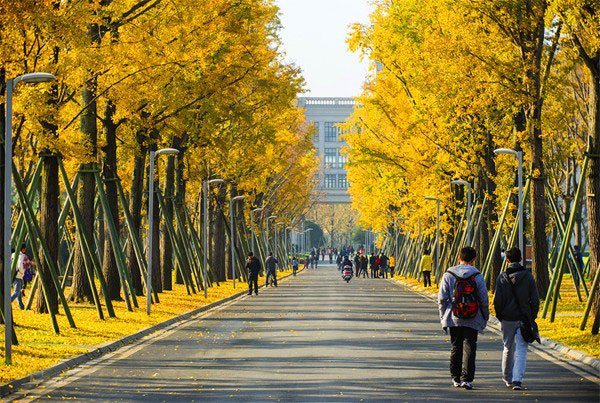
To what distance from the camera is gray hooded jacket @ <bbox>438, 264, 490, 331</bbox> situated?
13289 millimetres

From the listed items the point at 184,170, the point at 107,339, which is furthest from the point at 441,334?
the point at 184,170

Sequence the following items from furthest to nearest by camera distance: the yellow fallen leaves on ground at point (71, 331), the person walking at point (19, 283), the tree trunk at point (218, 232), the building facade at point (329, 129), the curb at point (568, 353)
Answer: the building facade at point (329, 129), the tree trunk at point (218, 232), the person walking at point (19, 283), the curb at point (568, 353), the yellow fallen leaves on ground at point (71, 331)

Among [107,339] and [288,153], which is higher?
[288,153]

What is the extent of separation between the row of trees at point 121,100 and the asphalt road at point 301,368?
4.15 meters

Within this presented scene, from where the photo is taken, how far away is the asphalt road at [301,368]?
1262 cm

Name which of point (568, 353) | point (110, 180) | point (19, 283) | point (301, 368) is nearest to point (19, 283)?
point (19, 283)

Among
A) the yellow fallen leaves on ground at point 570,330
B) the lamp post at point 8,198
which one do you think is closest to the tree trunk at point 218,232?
the yellow fallen leaves on ground at point 570,330

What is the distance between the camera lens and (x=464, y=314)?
522 inches

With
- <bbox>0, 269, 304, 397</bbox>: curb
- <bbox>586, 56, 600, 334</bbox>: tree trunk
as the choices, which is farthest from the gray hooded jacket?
<bbox>586, 56, 600, 334</bbox>: tree trunk

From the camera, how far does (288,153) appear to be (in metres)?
65.7

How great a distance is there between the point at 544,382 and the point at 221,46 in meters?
20.3

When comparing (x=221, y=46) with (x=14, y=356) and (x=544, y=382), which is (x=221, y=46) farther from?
(x=544, y=382)

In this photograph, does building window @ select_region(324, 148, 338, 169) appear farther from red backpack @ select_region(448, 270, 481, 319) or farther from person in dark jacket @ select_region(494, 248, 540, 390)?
red backpack @ select_region(448, 270, 481, 319)

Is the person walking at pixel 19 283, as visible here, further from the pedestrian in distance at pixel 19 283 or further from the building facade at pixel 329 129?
the building facade at pixel 329 129
